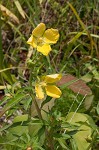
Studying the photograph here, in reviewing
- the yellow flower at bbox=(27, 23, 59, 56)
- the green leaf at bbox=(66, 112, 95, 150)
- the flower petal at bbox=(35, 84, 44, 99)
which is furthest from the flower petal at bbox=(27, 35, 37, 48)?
the green leaf at bbox=(66, 112, 95, 150)

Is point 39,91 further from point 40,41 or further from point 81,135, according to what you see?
point 81,135

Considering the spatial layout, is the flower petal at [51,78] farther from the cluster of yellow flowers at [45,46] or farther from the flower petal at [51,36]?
the flower petal at [51,36]

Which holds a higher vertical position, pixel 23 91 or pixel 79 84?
pixel 23 91

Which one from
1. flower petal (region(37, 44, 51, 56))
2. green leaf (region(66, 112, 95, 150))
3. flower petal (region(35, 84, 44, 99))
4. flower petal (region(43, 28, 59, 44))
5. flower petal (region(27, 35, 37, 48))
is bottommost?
green leaf (region(66, 112, 95, 150))

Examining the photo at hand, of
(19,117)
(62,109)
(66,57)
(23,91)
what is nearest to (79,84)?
(62,109)

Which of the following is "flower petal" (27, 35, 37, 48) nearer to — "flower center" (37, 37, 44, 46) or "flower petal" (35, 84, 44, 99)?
"flower center" (37, 37, 44, 46)

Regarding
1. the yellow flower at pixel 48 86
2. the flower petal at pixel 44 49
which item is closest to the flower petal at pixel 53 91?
the yellow flower at pixel 48 86

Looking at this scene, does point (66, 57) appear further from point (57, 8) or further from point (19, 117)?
point (19, 117)
